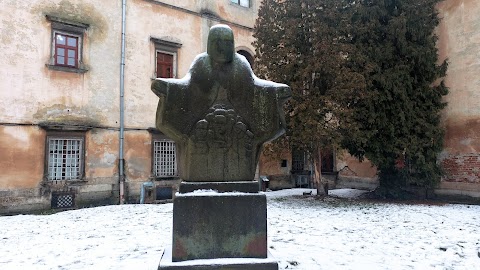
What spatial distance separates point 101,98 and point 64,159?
2388mm

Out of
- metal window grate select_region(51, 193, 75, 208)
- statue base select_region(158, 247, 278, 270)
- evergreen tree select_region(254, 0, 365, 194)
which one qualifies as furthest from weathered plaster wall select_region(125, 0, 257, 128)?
statue base select_region(158, 247, 278, 270)

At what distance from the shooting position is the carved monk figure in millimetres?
3486

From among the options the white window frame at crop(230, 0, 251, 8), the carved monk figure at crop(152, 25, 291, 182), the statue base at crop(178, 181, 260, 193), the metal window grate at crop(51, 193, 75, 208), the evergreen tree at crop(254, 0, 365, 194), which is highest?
the white window frame at crop(230, 0, 251, 8)

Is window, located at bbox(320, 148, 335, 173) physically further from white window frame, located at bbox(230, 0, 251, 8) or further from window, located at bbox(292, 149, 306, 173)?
white window frame, located at bbox(230, 0, 251, 8)

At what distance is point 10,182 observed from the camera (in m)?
10.4

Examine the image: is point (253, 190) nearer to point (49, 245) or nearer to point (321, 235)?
point (321, 235)

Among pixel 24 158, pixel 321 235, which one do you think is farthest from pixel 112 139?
pixel 321 235

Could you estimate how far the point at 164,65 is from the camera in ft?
44.8

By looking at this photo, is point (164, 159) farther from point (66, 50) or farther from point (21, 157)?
point (66, 50)

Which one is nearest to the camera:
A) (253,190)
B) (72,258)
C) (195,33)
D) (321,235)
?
(253,190)

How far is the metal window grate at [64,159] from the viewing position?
11195 millimetres

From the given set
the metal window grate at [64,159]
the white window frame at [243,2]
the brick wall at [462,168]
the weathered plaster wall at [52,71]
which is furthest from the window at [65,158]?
the brick wall at [462,168]

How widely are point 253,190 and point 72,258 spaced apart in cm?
312

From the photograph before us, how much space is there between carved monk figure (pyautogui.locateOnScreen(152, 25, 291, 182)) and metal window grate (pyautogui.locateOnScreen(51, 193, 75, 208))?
9.28 m
